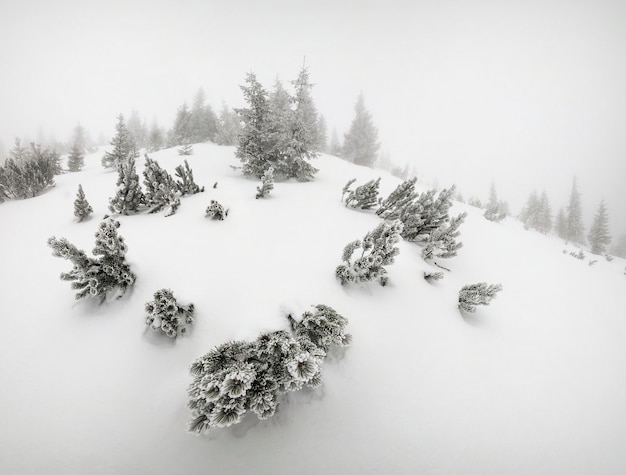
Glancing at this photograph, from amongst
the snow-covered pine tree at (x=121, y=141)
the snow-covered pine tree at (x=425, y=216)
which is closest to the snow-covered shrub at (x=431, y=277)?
the snow-covered pine tree at (x=425, y=216)

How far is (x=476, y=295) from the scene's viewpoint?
17.7 feet

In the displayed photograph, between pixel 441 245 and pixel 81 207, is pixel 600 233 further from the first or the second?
pixel 81 207

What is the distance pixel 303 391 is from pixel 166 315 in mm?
2342

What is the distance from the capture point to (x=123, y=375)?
3557 mm

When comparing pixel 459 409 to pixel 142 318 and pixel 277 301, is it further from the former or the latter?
pixel 142 318

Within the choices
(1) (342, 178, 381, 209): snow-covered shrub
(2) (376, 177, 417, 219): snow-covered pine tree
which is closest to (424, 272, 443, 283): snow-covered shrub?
(2) (376, 177, 417, 219): snow-covered pine tree

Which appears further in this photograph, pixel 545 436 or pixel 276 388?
pixel 545 436

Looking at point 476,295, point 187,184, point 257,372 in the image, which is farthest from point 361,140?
point 257,372

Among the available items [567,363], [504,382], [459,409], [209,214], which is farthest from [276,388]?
[567,363]

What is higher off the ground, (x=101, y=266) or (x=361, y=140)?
(x=361, y=140)

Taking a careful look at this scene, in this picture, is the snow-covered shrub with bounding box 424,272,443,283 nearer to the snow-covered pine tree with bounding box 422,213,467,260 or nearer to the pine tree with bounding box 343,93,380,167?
the snow-covered pine tree with bounding box 422,213,467,260

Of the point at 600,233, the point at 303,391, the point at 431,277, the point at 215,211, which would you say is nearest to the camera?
the point at 303,391

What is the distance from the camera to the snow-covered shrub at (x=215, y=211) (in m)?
6.43

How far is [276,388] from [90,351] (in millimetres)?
2947
